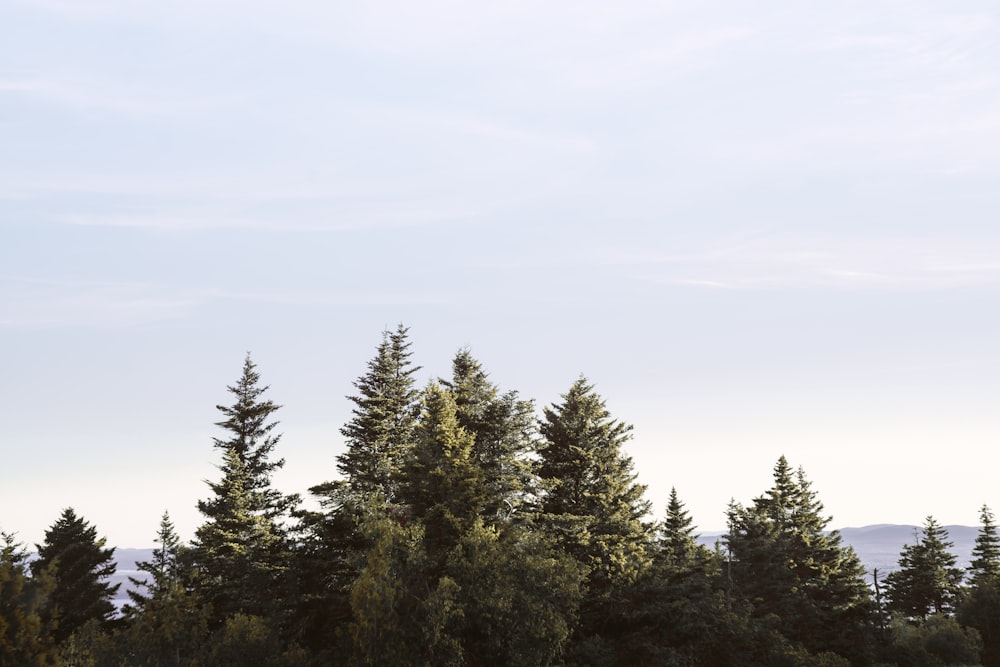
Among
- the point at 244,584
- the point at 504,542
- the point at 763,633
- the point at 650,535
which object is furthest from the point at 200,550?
the point at 763,633

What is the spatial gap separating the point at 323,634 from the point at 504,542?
14494 mm

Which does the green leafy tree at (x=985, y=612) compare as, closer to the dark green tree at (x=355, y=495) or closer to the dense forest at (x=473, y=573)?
the dense forest at (x=473, y=573)

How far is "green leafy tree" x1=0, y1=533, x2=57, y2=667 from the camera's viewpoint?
81.6ft

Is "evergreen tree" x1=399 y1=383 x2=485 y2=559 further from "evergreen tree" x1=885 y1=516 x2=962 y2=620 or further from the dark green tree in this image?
"evergreen tree" x1=885 y1=516 x2=962 y2=620

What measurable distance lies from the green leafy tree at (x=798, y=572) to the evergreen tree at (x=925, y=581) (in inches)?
373

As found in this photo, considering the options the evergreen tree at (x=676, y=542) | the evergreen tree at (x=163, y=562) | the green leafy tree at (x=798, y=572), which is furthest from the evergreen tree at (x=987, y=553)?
the evergreen tree at (x=163, y=562)

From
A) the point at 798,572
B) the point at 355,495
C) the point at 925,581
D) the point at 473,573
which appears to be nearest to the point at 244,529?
the point at 355,495

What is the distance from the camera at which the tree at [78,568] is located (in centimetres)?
6562

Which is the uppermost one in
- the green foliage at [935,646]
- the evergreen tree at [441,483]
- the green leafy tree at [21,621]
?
the evergreen tree at [441,483]

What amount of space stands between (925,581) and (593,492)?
49213 millimetres

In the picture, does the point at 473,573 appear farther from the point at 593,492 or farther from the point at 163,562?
the point at 163,562

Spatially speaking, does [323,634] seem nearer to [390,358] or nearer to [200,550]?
[200,550]

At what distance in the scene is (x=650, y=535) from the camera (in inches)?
2309

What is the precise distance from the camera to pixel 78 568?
70000mm
